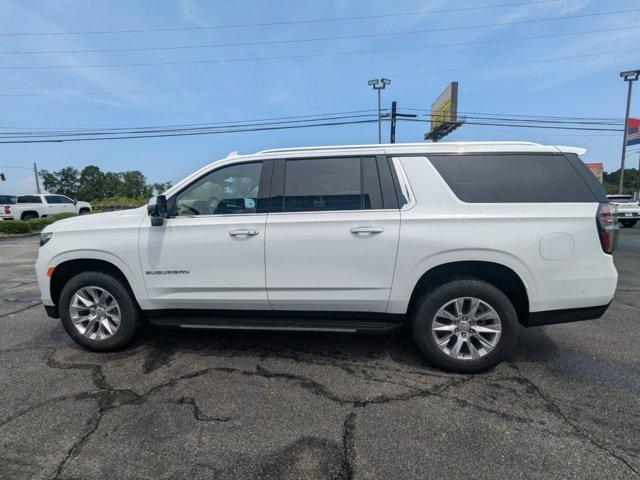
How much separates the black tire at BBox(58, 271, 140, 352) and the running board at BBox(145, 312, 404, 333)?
0.27 meters

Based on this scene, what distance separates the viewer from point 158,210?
3480 mm

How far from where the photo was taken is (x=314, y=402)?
9.44 ft

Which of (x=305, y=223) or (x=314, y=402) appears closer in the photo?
(x=314, y=402)

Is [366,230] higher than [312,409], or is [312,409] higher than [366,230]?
[366,230]

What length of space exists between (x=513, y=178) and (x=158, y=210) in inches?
125

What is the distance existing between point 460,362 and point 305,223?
1.80 meters

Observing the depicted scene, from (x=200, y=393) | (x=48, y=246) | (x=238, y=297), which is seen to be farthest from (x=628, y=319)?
(x=48, y=246)

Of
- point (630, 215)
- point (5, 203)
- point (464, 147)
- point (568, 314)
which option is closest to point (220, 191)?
point (464, 147)

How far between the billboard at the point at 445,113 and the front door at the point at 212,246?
25.4 meters

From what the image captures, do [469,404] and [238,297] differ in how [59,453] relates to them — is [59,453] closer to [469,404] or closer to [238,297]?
[238,297]

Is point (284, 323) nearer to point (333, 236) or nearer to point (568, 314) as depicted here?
point (333, 236)

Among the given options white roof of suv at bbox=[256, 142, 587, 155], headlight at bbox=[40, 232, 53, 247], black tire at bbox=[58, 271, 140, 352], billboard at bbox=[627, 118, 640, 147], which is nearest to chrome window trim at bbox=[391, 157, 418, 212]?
white roof of suv at bbox=[256, 142, 587, 155]

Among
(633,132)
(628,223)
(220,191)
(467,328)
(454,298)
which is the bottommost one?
(628,223)

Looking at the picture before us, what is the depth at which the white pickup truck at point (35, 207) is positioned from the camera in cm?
2208
